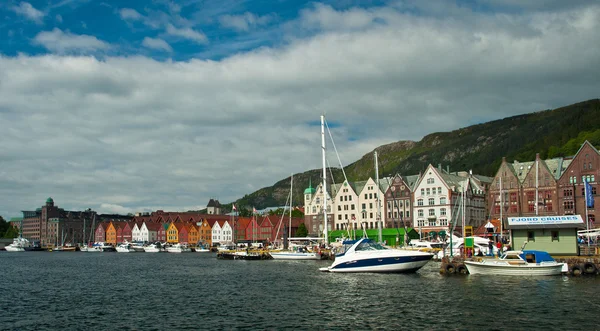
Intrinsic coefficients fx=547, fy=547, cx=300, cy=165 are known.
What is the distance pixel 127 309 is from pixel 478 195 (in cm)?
12286

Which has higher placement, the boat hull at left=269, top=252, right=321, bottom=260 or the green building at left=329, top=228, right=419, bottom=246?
the green building at left=329, top=228, right=419, bottom=246

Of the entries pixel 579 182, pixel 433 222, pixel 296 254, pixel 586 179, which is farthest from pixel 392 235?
pixel 586 179

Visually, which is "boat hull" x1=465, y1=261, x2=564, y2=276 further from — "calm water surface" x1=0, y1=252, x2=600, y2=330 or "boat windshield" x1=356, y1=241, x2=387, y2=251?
"boat windshield" x1=356, y1=241, x2=387, y2=251

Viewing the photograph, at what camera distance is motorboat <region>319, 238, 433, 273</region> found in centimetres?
6631

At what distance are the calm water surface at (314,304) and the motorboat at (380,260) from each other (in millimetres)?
1951

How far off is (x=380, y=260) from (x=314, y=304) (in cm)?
2442

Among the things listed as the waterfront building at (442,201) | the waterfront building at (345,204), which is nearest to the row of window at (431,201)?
the waterfront building at (442,201)

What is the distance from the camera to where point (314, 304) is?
143ft

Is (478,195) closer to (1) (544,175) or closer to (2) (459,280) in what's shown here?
(1) (544,175)

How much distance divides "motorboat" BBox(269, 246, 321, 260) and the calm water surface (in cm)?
4176

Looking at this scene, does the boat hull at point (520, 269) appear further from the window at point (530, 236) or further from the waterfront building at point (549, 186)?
the waterfront building at point (549, 186)

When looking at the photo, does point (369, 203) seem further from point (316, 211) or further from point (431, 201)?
point (316, 211)

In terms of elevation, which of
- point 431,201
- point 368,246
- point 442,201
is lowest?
point 368,246

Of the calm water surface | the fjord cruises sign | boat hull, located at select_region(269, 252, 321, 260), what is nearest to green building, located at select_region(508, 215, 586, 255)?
the fjord cruises sign
